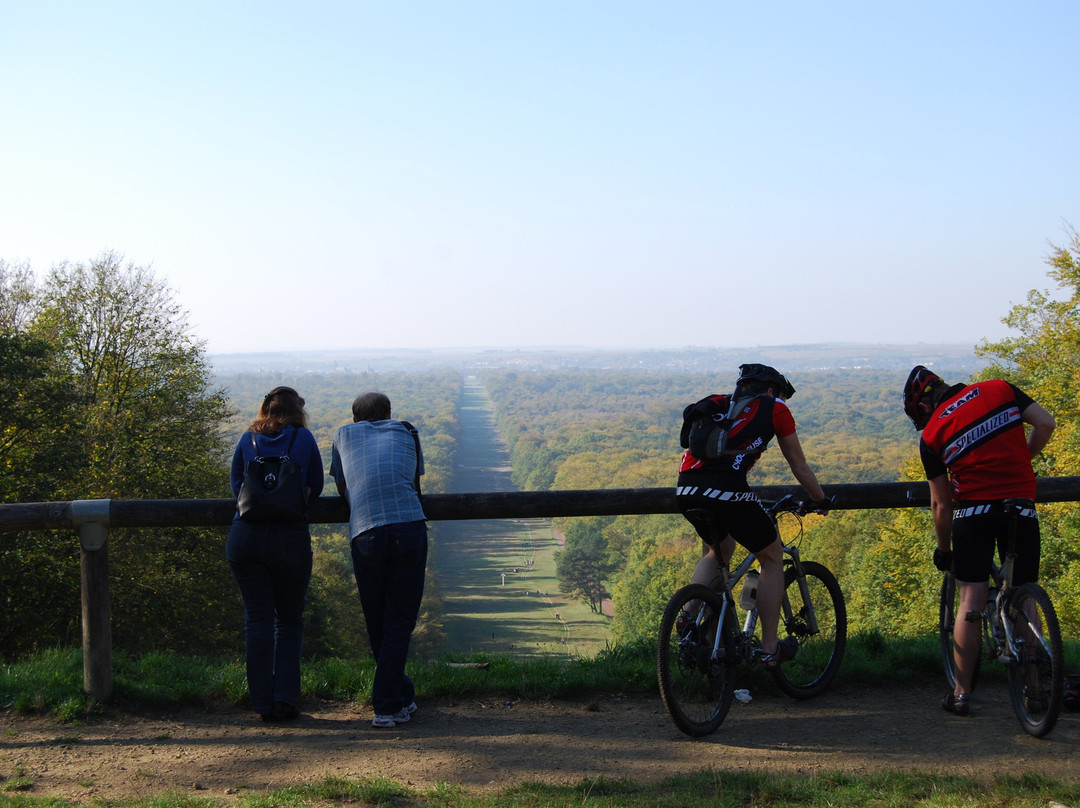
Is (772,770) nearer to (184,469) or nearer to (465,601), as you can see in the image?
(184,469)

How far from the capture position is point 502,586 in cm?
7556

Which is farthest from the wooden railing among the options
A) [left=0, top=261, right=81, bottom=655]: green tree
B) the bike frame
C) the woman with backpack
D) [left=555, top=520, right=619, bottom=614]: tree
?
[left=555, top=520, right=619, bottom=614]: tree

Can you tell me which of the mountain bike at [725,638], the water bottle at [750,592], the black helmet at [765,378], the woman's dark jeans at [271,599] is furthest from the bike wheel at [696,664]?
the woman's dark jeans at [271,599]

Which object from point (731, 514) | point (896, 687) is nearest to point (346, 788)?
point (731, 514)

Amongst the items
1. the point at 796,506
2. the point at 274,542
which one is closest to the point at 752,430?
the point at 796,506

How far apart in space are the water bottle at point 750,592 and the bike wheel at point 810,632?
27 cm

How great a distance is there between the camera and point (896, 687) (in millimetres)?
5273

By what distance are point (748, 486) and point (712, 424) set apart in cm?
39

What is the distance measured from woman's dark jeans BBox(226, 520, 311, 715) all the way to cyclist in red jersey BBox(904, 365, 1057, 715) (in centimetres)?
336

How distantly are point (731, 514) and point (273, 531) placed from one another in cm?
243

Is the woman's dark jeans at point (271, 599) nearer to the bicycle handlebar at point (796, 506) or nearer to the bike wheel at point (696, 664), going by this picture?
the bike wheel at point (696, 664)

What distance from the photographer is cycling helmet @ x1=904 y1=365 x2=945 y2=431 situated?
185 inches

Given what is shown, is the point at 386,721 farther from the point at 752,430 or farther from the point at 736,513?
the point at 752,430

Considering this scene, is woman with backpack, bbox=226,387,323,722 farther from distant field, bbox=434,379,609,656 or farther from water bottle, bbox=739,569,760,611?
distant field, bbox=434,379,609,656
